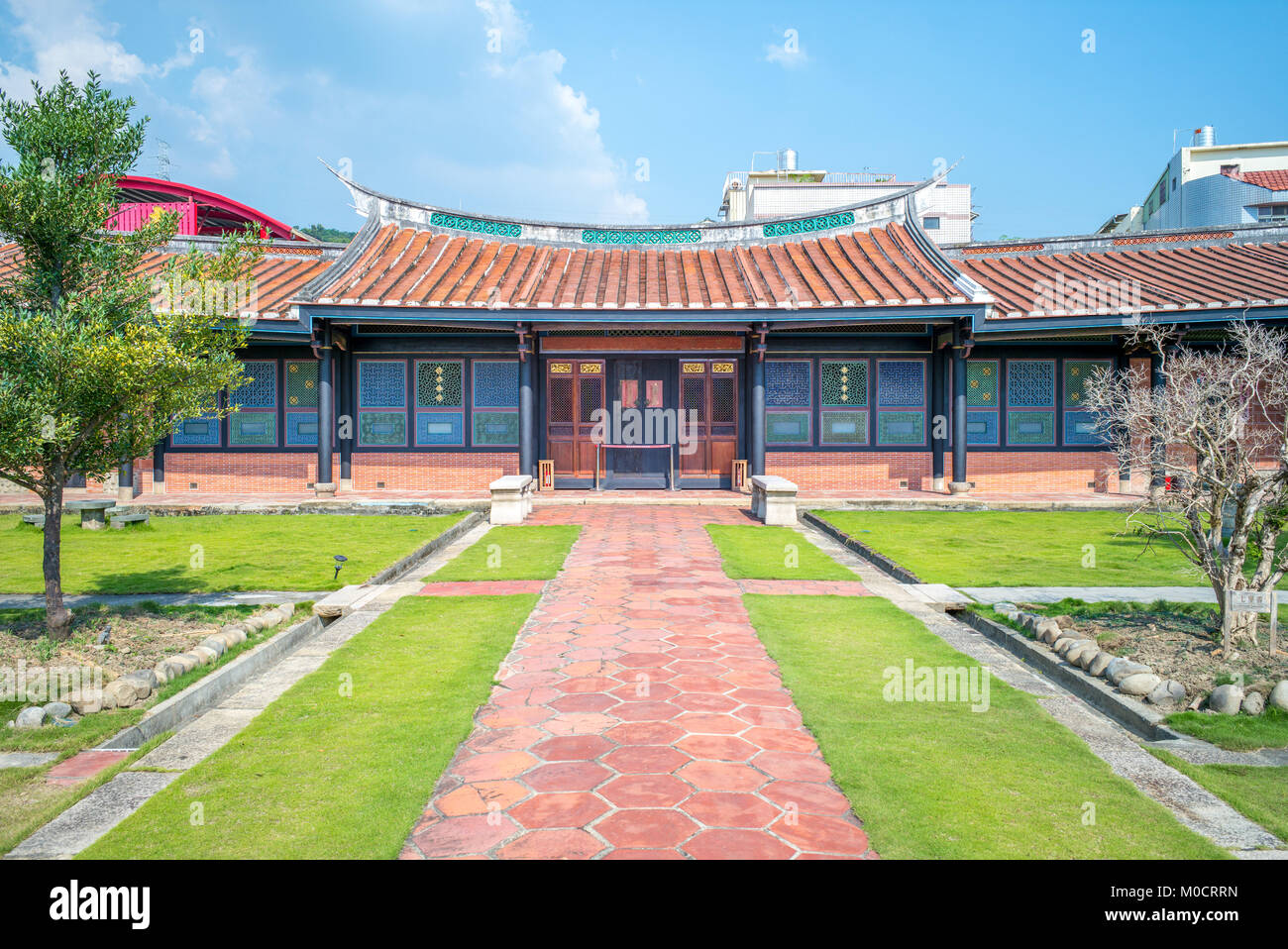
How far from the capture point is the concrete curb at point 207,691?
15.3 ft

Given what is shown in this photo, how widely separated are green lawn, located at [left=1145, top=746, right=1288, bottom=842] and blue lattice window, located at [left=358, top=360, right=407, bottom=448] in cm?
1507

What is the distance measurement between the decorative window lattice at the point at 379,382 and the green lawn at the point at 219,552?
11.2 feet

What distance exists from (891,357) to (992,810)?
14552 mm

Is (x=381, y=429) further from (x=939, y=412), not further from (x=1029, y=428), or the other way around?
(x=1029, y=428)

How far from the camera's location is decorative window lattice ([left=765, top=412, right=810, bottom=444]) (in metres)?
17.3

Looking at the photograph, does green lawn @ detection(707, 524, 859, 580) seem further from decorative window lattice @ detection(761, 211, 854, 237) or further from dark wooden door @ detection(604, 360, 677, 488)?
decorative window lattice @ detection(761, 211, 854, 237)

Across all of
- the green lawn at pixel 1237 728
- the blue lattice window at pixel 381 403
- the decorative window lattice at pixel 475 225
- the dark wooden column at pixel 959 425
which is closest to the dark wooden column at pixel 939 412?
the dark wooden column at pixel 959 425

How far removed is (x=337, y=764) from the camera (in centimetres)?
412

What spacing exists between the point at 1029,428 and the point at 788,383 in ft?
17.1

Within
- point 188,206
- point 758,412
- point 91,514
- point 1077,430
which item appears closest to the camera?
point 91,514

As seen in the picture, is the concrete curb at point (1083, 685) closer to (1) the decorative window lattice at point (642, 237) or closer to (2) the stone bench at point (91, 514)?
(2) the stone bench at point (91, 514)

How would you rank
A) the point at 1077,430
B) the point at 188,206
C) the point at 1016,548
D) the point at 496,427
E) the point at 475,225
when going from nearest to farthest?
the point at 1016,548 < the point at 496,427 < the point at 1077,430 < the point at 475,225 < the point at 188,206

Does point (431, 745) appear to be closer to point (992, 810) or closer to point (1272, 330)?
point (992, 810)

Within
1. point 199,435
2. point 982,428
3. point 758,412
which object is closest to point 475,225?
point 199,435
